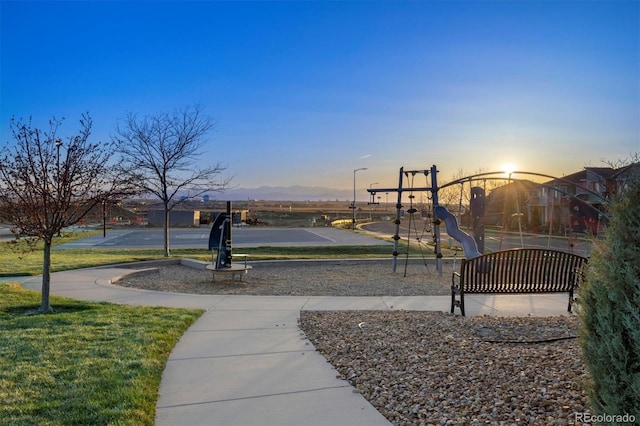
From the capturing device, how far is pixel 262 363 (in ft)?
16.6

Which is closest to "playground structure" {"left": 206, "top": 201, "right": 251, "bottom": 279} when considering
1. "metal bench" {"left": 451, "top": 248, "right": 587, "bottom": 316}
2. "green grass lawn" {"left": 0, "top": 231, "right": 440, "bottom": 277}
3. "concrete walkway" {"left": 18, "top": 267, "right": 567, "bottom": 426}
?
"concrete walkway" {"left": 18, "top": 267, "right": 567, "bottom": 426}

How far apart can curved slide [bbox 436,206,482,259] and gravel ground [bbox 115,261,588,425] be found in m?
4.17

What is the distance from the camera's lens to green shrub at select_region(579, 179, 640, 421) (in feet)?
7.64

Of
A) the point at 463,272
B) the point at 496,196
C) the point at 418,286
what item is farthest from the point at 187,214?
the point at 463,272

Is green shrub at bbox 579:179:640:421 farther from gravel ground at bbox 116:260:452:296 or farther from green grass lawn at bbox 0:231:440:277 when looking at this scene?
green grass lawn at bbox 0:231:440:277

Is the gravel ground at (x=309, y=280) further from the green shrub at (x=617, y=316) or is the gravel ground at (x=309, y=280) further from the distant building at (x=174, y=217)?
the distant building at (x=174, y=217)

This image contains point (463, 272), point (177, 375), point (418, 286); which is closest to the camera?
point (177, 375)

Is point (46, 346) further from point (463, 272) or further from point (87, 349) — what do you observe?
A: point (463, 272)

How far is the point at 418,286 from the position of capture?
11.4 metres

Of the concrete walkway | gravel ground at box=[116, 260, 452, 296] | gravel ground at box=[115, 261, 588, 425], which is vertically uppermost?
gravel ground at box=[115, 261, 588, 425]

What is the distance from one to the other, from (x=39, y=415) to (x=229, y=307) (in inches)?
176

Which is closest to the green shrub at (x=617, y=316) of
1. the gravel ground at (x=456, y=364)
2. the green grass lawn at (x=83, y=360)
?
the gravel ground at (x=456, y=364)

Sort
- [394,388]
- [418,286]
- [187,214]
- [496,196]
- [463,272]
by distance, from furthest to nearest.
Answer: [187,214], [496,196], [418,286], [463,272], [394,388]

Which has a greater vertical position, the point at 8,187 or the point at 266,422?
the point at 8,187
